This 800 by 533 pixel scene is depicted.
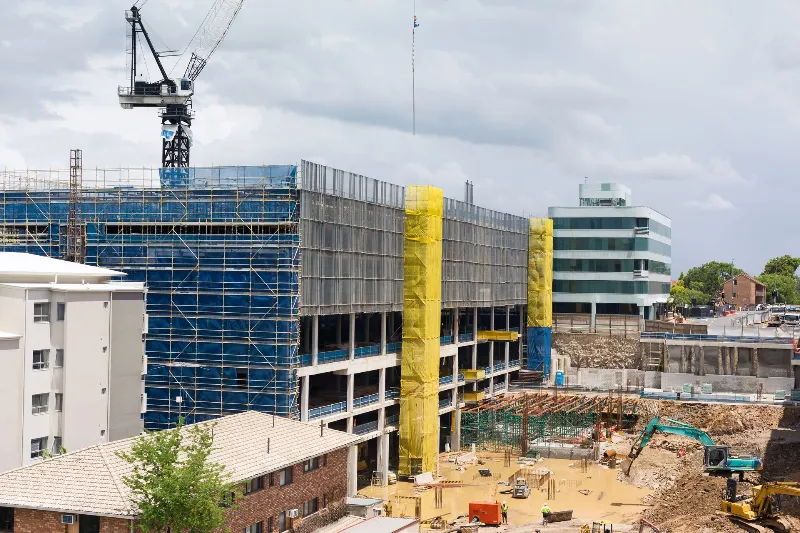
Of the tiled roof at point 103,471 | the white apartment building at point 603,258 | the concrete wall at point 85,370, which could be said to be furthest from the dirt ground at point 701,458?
the concrete wall at point 85,370

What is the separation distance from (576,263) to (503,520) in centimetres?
7155

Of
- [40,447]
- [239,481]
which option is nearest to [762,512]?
[239,481]

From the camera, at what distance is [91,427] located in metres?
63.2

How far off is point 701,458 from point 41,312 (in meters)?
58.0

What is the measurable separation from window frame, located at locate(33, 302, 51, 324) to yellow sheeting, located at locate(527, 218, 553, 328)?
69334 millimetres

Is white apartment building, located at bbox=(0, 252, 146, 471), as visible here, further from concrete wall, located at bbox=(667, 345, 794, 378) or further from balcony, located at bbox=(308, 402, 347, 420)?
concrete wall, located at bbox=(667, 345, 794, 378)

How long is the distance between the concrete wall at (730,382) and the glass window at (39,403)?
2935 inches

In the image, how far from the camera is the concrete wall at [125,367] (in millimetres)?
65438

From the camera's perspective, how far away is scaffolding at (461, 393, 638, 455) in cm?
9669

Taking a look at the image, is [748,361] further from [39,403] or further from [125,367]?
[39,403]

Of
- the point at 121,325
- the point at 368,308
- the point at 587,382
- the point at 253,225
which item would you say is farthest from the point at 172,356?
the point at 587,382

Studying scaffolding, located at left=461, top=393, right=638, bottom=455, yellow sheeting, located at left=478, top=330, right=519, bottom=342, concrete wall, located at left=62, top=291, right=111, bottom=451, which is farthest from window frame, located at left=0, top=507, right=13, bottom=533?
yellow sheeting, located at left=478, top=330, right=519, bottom=342

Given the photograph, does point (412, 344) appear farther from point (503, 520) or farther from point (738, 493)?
point (738, 493)

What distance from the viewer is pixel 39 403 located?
60.6 meters
